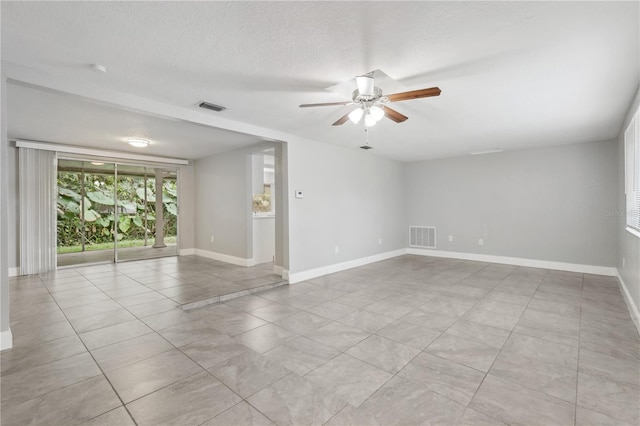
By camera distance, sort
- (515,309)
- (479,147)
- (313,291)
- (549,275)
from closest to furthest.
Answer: (515,309)
(313,291)
(549,275)
(479,147)

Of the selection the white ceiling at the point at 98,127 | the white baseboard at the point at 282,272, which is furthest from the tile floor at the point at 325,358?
the white ceiling at the point at 98,127

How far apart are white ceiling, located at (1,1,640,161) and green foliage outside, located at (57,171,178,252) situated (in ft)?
14.4

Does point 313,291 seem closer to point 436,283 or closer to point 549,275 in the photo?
point 436,283

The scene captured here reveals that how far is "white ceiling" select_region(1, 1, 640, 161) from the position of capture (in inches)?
70.1

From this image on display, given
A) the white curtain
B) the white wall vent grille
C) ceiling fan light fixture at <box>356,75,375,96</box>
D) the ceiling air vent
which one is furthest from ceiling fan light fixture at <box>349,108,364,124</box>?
the white curtain

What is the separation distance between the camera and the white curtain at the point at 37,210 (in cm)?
529

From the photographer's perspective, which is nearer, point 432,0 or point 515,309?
point 432,0

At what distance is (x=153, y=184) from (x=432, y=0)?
8.47 meters

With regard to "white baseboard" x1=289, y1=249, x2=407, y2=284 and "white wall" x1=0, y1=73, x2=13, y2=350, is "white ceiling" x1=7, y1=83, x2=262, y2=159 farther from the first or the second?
"white baseboard" x1=289, y1=249, x2=407, y2=284

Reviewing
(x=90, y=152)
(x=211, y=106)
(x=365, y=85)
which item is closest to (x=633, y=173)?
(x=365, y=85)

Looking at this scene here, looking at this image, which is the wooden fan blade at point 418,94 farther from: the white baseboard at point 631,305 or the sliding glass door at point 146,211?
the sliding glass door at point 146,211

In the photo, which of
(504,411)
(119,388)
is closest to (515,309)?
(504,411)

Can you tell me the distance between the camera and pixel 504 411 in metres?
1.78

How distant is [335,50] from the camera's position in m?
2.20
